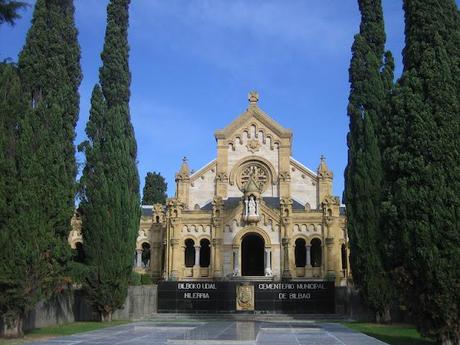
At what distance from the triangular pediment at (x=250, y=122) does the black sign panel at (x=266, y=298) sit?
62.0 ft

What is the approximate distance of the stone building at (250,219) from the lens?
1699 inches

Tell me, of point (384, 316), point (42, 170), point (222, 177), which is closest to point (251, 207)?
point (222, 177)

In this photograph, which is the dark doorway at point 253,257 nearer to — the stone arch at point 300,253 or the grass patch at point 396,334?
the stone arch at point 300,253

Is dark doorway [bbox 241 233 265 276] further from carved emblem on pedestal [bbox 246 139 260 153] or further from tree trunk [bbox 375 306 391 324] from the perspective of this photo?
tree trunk [bbox 375 306 391 324]

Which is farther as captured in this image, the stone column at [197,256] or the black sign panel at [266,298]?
the stone column at [197,256]

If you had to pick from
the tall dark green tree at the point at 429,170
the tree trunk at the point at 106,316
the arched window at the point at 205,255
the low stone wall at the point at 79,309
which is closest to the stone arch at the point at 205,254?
the arched window at the point at 205,255

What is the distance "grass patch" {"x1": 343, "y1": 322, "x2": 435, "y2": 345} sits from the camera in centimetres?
1990

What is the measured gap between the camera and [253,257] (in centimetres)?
4703

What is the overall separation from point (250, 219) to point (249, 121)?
497 inches

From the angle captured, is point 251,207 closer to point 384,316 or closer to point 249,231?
point 249,231

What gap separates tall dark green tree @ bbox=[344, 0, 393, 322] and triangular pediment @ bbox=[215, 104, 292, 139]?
18727mm

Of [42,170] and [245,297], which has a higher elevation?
[42,170]

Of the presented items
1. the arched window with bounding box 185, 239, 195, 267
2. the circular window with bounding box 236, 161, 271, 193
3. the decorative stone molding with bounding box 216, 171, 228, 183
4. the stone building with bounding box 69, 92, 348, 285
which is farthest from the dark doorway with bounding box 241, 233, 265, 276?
the decorative stone molding with bounding box 216, 171, 228, 183

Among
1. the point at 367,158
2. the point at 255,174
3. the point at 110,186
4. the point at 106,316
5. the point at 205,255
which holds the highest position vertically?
the point at 255,174
